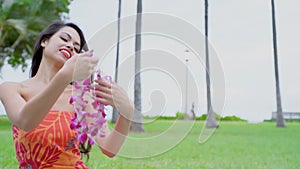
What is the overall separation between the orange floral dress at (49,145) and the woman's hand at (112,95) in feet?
0.97

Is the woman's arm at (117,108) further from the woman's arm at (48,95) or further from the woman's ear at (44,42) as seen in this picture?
the woman's ear at (44,42)

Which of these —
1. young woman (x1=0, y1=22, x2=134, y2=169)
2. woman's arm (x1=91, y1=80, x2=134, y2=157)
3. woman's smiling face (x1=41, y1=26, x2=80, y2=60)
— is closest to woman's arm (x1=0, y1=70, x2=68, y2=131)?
young woman (x1=0, y1=22, x2=134, y2=169)

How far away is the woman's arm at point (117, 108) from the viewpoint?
1141 mm

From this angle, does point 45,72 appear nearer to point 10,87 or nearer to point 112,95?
point 10,87

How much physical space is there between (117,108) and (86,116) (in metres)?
0.11

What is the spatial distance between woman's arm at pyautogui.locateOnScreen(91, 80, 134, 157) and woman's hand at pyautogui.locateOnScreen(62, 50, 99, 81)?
2.3 inches

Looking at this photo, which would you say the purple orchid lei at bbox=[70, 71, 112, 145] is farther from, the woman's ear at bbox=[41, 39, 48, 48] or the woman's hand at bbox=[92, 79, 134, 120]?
the woman's ear at bbox=[41, 39, 48, 48]

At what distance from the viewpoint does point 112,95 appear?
1167 millimetres

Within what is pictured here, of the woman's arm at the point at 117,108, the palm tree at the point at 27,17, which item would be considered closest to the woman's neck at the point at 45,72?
the woman's arm at the point at 117,108

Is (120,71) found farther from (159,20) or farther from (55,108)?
(55,108)

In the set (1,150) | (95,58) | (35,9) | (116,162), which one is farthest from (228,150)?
(35,9)

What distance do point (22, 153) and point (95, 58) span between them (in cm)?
57

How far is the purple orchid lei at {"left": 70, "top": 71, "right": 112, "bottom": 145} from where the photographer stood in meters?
1.15

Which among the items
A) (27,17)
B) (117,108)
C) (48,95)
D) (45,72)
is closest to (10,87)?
(45,72)
